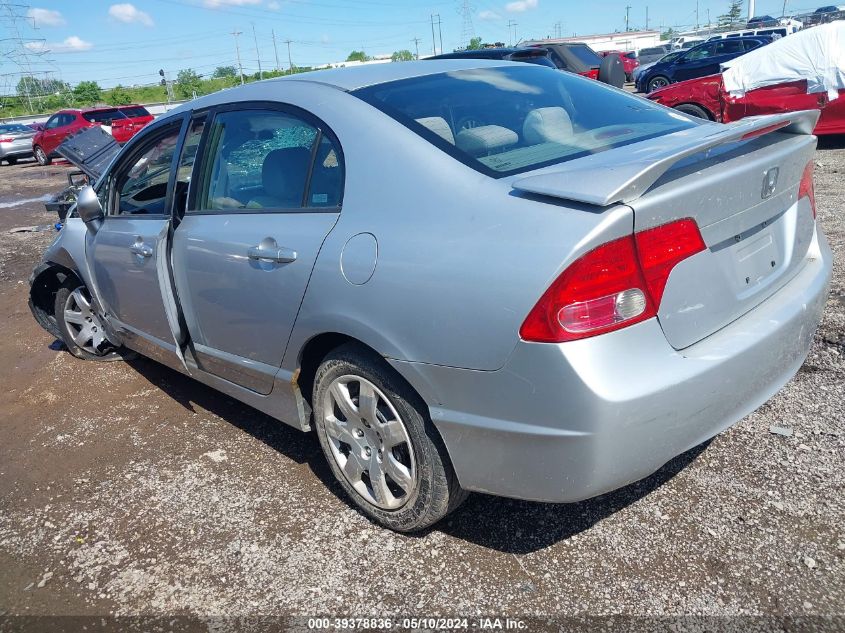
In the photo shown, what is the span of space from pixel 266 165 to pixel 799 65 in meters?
9.06

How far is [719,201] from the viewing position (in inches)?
83.1

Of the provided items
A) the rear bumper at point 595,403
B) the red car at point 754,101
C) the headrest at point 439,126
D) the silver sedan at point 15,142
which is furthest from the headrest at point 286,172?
the silver sedan at point 15,142

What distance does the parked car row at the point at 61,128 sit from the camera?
2041 centimetres

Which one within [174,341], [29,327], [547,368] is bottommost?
[29,327]

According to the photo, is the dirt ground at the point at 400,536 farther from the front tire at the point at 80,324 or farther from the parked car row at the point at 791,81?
the parked car row at the point at 791,81

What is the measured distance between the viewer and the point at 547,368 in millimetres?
1919

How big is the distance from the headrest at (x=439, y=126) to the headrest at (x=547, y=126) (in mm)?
309

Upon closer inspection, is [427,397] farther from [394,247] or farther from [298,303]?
[298,303]

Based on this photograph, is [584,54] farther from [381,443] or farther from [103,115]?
[103,115]

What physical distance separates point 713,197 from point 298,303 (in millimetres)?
1486

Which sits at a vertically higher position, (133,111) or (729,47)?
(729,47)

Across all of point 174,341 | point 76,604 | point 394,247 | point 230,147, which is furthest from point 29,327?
point 394,247

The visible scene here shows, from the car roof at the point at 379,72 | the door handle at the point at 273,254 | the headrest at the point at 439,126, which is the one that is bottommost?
the door handle at the point at 273,254

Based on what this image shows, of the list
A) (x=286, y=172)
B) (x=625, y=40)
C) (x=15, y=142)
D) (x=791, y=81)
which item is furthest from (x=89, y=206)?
(x=625, y=40)
